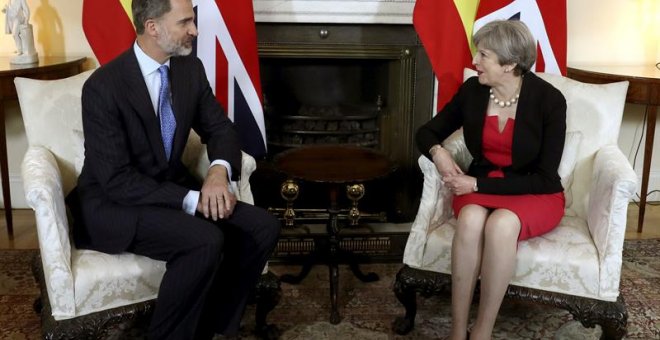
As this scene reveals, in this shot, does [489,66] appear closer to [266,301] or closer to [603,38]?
[266,301]

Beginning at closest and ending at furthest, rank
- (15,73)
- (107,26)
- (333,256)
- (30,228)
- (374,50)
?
(333,256) → (107,26) → (15,73) → (374,50) → (30,228)

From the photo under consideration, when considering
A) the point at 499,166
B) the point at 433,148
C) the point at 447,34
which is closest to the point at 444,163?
the point at 433,148

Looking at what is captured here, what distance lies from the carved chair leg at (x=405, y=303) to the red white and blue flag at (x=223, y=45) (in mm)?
901

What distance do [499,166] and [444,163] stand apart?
20 centimetres

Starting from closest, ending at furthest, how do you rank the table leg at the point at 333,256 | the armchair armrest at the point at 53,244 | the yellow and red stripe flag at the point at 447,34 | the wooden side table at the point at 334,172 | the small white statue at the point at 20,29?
the armchair armrest at the point at 53,244 → the wooden side table at the point at 334,172 → the table leg at the point at 333,256 → the yellow and red stripe flag at the point at 447,34 → the small white statue at the point at 20,29

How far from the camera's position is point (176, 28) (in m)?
1.92

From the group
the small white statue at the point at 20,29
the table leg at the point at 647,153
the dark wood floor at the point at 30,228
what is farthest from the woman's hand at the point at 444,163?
the small white statue at the point at 20,29

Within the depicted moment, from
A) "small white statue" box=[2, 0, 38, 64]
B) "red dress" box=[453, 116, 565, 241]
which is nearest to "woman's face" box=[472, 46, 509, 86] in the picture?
"red dress" box=[453, 116, 565, 241]

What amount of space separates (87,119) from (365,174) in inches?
35.0

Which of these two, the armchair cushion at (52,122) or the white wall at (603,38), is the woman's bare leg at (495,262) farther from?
the white wall at (603,38)

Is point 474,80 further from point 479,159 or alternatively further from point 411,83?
point 411,83

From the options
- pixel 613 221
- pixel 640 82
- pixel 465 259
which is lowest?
pixel 465 259

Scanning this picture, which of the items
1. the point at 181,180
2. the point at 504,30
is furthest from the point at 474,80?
the point at 181,180

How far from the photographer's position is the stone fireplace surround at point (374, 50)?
2.89m
